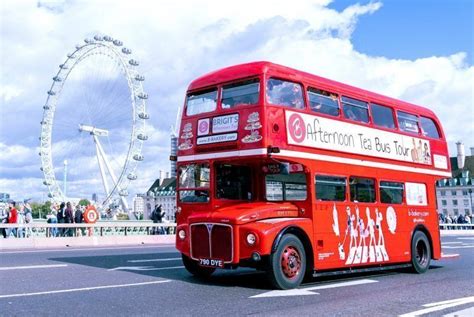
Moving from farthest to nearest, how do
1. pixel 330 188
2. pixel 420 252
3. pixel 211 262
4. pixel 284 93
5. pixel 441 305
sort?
pixel 420 252 < pixel 330 188 < pixel 284 93 < pixel 211 262 < pixel 441 305

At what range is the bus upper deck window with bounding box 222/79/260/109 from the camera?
10.1 metres

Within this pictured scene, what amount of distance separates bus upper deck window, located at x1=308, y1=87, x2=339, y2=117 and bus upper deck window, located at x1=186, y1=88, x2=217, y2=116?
1.92 metres

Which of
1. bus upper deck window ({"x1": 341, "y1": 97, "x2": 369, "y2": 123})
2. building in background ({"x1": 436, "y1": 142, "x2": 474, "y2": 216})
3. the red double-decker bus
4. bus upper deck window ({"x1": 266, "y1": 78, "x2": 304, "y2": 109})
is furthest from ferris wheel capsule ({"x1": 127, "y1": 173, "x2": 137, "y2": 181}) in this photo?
building in background ({"x1": 436, "y1": 142, "x2": 474, "y2": 216})

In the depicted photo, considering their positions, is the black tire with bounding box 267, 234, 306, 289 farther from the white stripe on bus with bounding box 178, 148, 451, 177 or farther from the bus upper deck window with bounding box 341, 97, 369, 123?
the bus upper deck window with bounding box 341, 97, 369, 123

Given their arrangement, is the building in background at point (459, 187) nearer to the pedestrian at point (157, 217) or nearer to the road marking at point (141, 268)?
the pedestrian at point (157, 217)

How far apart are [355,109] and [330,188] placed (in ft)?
7.04

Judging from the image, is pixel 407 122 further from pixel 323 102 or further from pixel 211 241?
pixel 211 241

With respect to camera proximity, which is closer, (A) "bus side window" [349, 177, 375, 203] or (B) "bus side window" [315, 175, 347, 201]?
(B) "bus side window" [315, 175, 347, 201]

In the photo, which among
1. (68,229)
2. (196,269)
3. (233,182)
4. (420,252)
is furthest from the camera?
(68,229)

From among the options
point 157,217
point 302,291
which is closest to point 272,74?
point 302,291

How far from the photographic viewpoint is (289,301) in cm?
812

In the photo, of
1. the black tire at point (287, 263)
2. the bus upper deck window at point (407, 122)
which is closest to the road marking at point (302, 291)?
the black tire at point (287, 263)

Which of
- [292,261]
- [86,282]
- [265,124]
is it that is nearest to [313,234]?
[292,261]

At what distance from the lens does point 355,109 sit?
12078 millimetres
